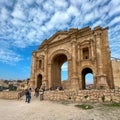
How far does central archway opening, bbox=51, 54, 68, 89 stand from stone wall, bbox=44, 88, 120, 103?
861 cm

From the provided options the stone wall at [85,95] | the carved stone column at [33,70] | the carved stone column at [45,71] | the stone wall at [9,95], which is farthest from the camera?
the carved stone column at [33,70]

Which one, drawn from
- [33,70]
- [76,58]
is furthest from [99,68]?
[33,70]

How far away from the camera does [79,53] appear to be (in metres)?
19.7

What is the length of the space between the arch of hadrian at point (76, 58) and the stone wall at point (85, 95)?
4824 mm

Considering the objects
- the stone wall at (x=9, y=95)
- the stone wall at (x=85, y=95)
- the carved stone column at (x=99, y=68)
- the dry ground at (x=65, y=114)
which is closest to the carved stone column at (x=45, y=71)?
the stone wall at (x=9, y=95)

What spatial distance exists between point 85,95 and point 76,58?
8.62 meters

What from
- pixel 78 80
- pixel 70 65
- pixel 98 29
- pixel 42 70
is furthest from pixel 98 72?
pixel 42 70

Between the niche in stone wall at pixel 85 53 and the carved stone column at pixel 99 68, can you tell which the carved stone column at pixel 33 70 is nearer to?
the niche in stone wall at pixel 85 53

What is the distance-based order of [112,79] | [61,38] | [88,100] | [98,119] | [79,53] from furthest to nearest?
[61,38]
[79,53]
[112,79]
[88,100]
[98,119]

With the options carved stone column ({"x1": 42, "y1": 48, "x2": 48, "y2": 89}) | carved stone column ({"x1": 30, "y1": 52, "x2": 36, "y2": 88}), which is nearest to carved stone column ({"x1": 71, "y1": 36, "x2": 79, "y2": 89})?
carved stone column ({"x1": 42, "y1": 48, "x2": 48, "y2": 89})

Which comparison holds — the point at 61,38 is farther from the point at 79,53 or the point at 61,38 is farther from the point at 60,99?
the point at 60,99

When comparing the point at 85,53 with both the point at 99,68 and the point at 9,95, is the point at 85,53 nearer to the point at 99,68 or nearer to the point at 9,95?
the point at 99,68

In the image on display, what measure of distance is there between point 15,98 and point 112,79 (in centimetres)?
1280

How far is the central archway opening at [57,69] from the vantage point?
2309cm
